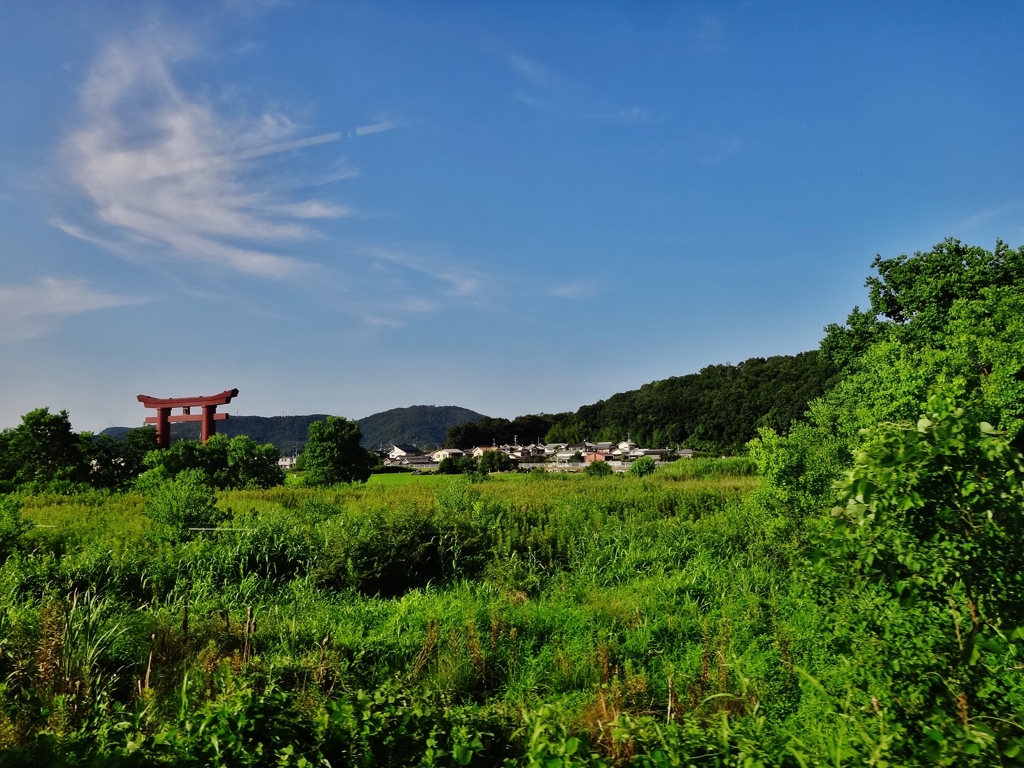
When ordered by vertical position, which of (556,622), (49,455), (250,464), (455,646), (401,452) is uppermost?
(49,455)

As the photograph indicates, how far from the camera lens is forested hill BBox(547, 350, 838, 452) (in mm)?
63188

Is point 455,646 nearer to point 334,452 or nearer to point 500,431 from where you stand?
point 334,452

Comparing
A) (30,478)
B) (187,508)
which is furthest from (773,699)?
(30,478)

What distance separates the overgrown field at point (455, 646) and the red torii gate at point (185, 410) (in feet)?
54.1

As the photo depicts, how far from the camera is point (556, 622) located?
609 cm

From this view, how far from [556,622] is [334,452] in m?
28.2

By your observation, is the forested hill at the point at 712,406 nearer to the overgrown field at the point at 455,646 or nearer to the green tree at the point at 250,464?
the green tree at the point at 250,464

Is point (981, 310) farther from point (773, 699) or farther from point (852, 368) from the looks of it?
point (773, 699)

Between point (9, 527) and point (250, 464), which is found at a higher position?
point (250, 464)

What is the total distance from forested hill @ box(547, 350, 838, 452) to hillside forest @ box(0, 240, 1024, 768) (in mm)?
46067

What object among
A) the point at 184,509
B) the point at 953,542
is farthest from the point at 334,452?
the point at 953,542

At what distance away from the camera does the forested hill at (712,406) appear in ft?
207

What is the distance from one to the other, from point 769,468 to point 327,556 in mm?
5923

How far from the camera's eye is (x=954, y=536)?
2609 mm
